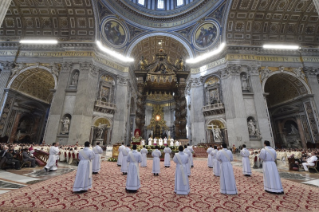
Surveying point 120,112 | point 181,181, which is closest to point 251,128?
Answer: point 181,181

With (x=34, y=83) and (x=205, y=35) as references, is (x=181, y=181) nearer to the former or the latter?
(x=205, y=35)

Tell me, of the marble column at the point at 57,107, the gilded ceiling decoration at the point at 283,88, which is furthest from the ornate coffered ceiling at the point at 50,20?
the gilded ceiling decoration at the point at 283,88

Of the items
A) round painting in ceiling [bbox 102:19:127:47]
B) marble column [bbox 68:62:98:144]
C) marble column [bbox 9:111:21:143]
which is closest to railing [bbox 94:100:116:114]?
marble column [bbox 68:62:98:144]

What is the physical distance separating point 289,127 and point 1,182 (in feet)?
78.2

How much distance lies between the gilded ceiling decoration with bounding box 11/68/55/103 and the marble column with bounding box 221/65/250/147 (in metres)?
19.9

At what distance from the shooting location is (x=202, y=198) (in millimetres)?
3336

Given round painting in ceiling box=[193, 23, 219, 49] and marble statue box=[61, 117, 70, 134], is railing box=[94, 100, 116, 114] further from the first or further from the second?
round painting in ceiling box=[193, 23, 219, 49]

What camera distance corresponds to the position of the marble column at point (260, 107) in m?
13.2

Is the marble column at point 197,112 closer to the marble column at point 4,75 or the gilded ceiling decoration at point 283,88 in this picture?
the gilded ceiling decoration at point 283,88

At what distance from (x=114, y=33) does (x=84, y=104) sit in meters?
10.3

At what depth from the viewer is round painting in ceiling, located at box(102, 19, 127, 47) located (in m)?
17.5

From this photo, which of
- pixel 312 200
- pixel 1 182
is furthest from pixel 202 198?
pixel 1 182

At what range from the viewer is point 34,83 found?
1658cm

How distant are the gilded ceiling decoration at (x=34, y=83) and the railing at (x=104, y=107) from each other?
21.6 feet
